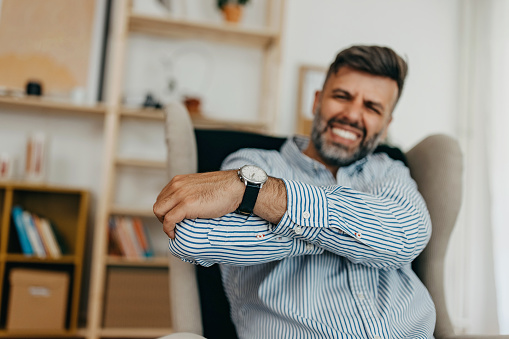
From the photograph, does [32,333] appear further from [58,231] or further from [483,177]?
[483,177]

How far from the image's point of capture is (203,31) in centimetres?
286

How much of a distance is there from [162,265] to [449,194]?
1.76 metres

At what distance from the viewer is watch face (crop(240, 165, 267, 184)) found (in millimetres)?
958

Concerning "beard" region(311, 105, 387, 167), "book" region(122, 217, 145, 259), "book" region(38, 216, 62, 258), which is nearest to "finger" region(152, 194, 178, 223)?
"beard" region(311, 105, 387, 167)

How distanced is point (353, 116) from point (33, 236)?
195cm

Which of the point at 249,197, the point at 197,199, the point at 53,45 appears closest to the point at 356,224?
the point at 249,197

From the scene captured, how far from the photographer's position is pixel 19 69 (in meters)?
2.82

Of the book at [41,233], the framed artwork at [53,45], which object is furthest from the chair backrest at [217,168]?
the framed artwork at [53,45]

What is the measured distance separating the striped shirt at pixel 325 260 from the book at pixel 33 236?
5.51 ft

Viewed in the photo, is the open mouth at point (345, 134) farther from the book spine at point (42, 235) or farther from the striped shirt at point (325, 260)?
the book spine at point (42, 235)

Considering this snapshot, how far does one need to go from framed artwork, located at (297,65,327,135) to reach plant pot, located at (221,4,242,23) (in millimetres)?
559

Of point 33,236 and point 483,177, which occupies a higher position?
point 483,177

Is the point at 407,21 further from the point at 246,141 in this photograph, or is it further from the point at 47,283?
the point at 47,283

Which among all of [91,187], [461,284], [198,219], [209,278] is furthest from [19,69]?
[461,284]
